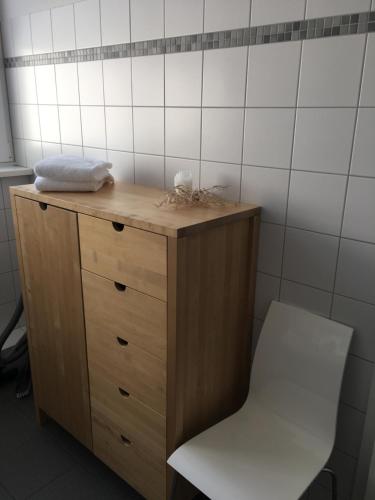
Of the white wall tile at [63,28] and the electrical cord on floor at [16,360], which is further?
the electrical cord on floor at [16,360]

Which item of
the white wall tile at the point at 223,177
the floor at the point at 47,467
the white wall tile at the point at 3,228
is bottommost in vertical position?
the floor at the point at 47,467

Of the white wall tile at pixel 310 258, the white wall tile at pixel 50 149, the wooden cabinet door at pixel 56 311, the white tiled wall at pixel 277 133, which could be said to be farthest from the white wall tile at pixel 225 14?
the white wall tile at pixel 50 149

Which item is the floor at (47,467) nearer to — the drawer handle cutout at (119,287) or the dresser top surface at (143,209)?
the drawer handle cutout at (119,287)

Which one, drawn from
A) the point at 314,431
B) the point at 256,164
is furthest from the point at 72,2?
the point at 314,431

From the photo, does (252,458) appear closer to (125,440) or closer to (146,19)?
(125,440)

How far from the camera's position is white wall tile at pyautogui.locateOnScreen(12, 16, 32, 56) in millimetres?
2117

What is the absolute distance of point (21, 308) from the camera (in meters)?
2.18

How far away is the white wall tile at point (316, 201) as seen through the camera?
4.10 ft

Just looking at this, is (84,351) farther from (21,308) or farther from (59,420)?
(21,308)

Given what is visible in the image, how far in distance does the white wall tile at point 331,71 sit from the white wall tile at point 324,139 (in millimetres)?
30

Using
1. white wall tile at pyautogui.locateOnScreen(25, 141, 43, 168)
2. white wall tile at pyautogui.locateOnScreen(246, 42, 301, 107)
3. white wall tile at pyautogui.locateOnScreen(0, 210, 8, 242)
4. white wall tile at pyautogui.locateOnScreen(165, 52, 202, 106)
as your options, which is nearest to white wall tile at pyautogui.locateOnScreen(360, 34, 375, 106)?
white wall tile at pyautogui.locateOnScreen(246, 42, 301, 107)

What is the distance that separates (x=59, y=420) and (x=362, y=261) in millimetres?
1475

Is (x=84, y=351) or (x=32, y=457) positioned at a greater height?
(x=84, y=351)

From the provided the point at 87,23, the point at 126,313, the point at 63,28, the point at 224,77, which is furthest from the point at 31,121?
the point at 126,313
